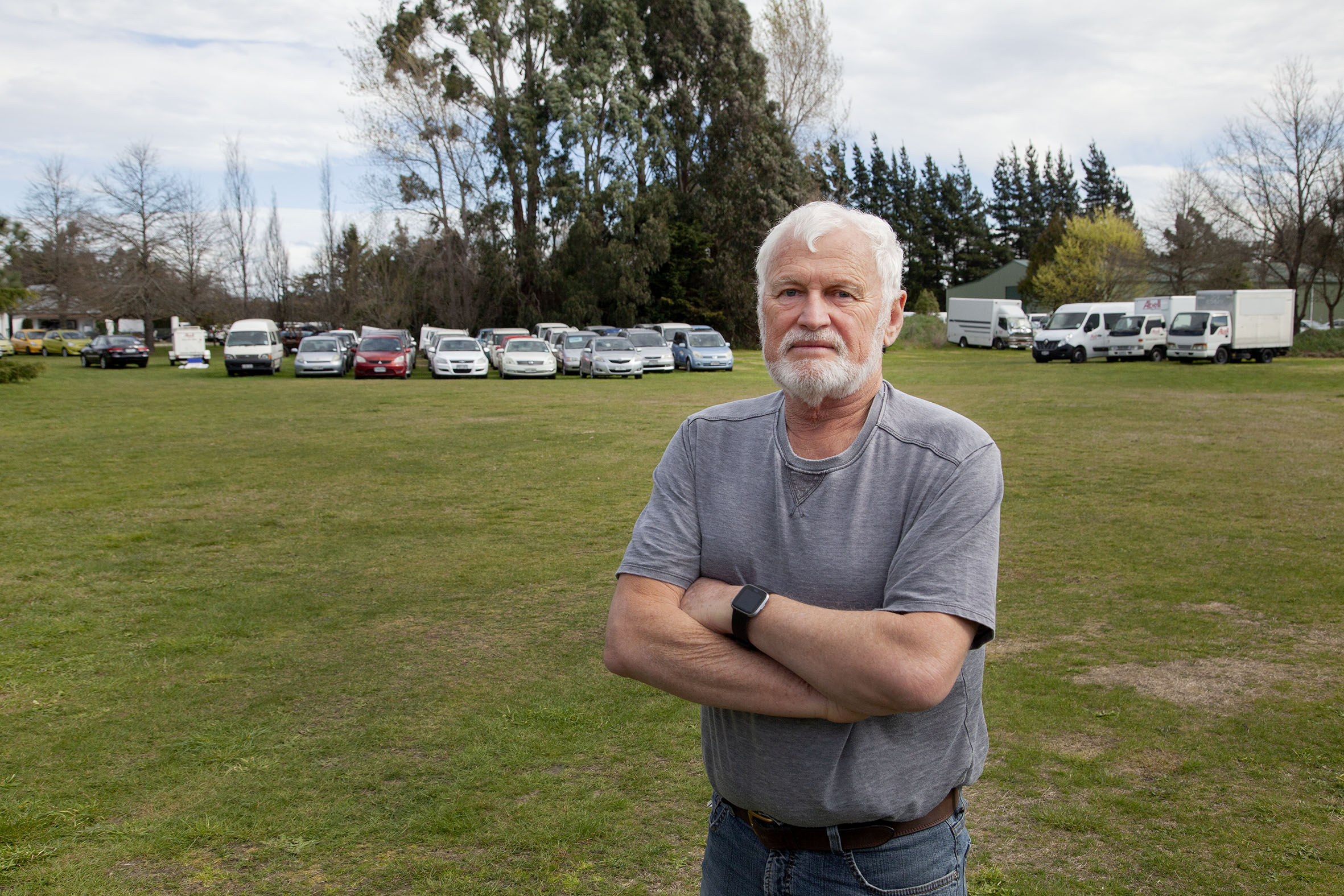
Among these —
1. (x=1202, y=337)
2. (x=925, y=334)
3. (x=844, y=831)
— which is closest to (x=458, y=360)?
(x=1202, y=337)

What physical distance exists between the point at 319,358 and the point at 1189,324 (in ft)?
104

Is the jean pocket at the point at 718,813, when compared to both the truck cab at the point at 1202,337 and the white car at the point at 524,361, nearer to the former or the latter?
the white car at the point at 524,361

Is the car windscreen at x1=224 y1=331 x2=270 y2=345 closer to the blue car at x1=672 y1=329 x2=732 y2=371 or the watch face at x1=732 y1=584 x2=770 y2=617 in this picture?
the blue car at x1=672 y1=329 x2=732 y2=371

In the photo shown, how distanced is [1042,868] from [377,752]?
9.46ft

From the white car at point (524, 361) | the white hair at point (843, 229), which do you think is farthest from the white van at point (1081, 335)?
the white hair at point (843, 229)

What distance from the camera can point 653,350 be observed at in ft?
121

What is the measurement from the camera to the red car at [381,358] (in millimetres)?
→ 35250

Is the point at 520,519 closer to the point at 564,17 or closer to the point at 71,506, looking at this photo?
the point at 71,506

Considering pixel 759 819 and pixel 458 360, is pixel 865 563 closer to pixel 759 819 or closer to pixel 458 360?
pixel 759 819

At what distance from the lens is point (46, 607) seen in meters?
6.93

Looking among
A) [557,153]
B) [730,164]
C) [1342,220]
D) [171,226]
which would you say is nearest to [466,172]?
[557,153]

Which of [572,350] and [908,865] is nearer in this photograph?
[908,865]

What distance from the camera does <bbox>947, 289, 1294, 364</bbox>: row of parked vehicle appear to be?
120 feet

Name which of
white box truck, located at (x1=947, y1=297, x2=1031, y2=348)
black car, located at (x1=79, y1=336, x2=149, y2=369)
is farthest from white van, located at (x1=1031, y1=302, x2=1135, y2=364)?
black car, located at (x1=79, y1=336, x2=149, y2=369)
